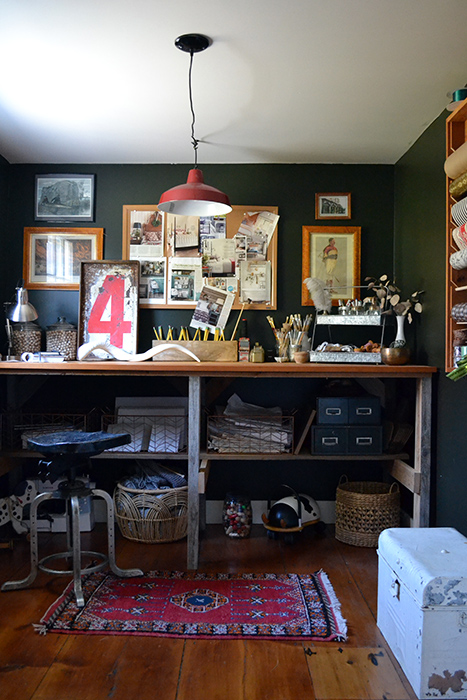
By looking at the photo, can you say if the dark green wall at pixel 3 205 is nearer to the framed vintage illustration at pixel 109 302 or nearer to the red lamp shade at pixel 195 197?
the framed vintage illustration at pixel 109 302

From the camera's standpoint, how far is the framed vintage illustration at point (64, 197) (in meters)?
3.84

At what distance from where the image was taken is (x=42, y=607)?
8.36ft

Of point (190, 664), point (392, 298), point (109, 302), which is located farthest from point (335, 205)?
point (190, 664)

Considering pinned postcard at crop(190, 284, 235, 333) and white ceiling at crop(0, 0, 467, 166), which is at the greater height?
white ceiling at crop(0, 0, 467, 166)

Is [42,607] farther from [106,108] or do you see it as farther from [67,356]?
[106,108]

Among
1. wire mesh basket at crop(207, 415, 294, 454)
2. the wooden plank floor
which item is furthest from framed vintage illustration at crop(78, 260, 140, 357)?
the wooden plank floor

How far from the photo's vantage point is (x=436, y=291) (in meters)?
3.09

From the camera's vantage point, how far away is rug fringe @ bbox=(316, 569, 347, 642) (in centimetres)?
231

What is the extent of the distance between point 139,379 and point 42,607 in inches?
65.0

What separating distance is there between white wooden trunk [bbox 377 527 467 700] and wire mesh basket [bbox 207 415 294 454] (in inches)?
50.7

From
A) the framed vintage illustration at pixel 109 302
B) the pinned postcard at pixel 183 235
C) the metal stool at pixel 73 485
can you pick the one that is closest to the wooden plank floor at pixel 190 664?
the metal stool at pixel 73 485

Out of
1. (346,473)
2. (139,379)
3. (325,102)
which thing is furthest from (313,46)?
(346,473)

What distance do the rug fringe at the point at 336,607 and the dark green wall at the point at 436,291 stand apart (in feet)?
2.28

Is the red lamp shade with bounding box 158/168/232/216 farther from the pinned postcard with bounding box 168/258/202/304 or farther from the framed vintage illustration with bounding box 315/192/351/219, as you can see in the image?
the framed vintage illustration with bounding box 315/192/351/219
